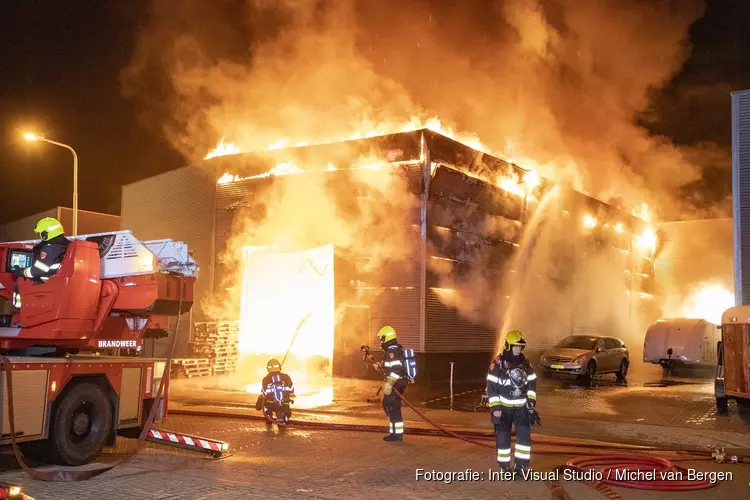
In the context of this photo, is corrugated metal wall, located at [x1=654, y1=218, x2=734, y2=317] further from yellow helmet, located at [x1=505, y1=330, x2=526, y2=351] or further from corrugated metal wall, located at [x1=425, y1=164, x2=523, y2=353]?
yellow helmet, located at [x1=505, y1=330, x2=526, y2=351]

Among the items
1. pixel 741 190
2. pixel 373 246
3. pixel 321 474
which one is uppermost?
pixel 741 190

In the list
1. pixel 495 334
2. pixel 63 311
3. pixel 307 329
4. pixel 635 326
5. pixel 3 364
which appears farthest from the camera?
pixel 635 326

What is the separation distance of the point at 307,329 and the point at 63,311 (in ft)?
43.9

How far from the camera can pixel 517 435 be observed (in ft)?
24.4

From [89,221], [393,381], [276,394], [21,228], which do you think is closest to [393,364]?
[393,381]

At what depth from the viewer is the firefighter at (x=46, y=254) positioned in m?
7.79

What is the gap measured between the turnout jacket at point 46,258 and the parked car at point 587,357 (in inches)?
579

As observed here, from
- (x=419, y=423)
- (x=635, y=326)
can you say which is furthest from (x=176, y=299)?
(x=635, y=326)

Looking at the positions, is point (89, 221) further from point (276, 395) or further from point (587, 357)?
point (276, 395)

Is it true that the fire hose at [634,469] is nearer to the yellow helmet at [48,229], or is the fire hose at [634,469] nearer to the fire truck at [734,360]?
the fire truck at [734,360]

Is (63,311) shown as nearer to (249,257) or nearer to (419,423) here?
(419,423)

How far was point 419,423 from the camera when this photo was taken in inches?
472

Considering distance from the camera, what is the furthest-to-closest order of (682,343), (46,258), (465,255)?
(682,343), (465,255), (46,258)

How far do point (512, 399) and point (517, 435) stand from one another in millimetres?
432
